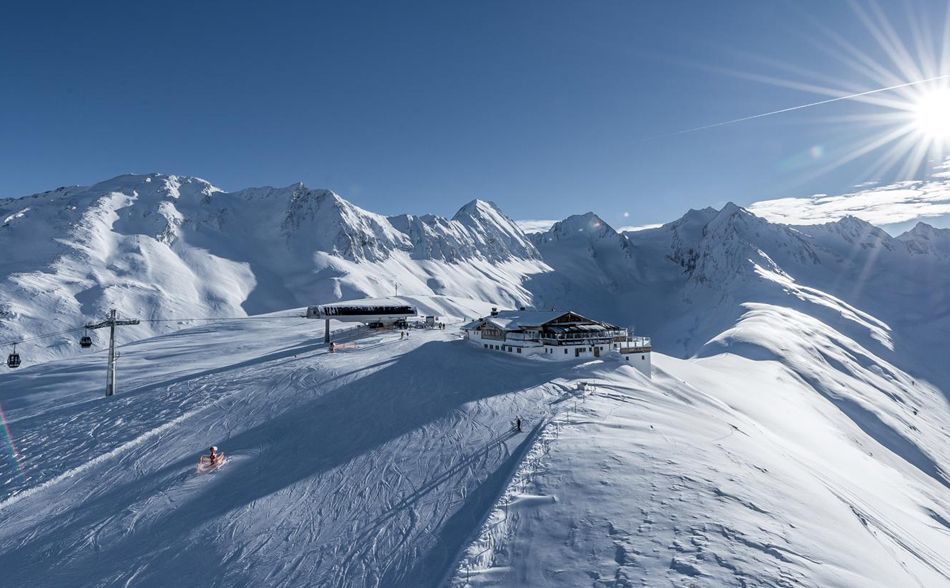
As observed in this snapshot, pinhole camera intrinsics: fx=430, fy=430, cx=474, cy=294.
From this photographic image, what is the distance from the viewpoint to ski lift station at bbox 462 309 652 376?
147 feet

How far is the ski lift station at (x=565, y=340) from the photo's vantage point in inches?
1763

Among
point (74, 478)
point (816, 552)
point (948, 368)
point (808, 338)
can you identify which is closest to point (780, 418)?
point (816, 552)

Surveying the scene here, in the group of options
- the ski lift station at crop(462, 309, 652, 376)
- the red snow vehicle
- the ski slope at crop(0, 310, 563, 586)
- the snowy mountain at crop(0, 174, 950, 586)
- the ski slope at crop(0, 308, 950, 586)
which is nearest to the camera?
the ski slope at crop(0, 308, 950, 586)

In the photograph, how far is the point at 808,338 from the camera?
105375 millimetres

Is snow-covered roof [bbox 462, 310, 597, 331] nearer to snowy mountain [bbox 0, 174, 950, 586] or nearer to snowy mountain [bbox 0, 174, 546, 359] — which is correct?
snowy mountain [bbox 0, 174, 950, 586]

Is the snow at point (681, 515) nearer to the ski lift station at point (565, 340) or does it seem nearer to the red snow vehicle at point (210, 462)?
the ski lift station at point (565, 340)

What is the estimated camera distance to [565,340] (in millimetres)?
44688

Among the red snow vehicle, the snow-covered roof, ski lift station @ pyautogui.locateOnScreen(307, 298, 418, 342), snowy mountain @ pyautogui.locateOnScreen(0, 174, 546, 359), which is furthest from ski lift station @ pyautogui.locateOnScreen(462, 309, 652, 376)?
snowy mountain @ pyautogui.locateOnScreen(0, 174, 546, 359)

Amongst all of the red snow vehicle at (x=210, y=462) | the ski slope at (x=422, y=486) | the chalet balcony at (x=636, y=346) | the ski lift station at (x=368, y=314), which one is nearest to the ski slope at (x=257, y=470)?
the ski slope at (x=422, y=486)

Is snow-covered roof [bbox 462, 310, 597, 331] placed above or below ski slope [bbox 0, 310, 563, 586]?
above

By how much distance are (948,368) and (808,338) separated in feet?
262

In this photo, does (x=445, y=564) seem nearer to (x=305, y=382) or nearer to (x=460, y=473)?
(x=460, y=473)

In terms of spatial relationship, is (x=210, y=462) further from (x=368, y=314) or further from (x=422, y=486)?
(x=368, y=314)

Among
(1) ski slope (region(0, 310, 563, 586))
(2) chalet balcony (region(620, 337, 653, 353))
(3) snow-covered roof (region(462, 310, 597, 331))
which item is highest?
(3) snow-covered roof (region(462, 310, 597, 331))
